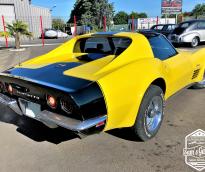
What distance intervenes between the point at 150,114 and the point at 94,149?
86 centimetres

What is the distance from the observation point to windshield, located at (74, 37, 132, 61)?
13.1 ft

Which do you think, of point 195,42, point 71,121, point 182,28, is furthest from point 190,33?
point 71,121

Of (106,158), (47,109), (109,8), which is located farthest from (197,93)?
(109,8)

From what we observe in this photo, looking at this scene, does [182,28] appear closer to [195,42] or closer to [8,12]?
[195,42]

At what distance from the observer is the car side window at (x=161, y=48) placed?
4.18 m

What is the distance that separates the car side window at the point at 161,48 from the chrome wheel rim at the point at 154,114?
793 mm

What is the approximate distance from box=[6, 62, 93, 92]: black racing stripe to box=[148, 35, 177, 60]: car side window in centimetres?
131

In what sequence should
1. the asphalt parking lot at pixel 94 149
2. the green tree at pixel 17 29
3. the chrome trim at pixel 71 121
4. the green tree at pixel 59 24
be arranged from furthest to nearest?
the green tree at pixel 59 24 < the green tree at pixel 17 29 < the asphalt parking lot at pixel 94 149 < the chrome trim at pixel 71 121

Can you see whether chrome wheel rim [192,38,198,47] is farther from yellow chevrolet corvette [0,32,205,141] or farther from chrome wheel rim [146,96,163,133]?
chrome wheel rim [146,96,163,133]

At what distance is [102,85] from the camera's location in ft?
9.27

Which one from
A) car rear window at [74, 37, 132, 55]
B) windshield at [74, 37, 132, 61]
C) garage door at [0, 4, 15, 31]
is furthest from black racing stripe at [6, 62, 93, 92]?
garage door at [0, 4, 15, 31]

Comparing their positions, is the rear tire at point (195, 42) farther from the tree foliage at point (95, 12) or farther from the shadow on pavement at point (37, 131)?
the tree foliage at point (95, 12)

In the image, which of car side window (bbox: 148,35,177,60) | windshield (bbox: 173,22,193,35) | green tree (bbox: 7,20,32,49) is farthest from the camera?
green tree (bbox: 7,20,32,49)

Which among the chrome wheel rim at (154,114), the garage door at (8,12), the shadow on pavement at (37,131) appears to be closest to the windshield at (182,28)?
the chrome wheel rim at (154,114)
